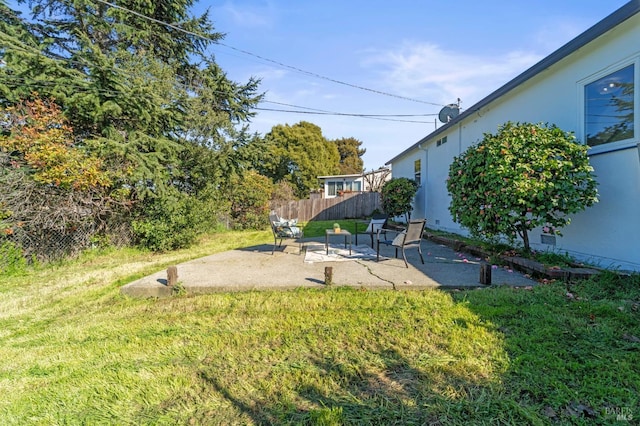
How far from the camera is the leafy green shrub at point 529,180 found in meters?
4.33

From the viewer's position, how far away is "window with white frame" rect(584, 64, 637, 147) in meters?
4.10

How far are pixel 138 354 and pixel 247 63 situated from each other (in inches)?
426

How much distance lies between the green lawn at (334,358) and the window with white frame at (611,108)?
7.05 ft

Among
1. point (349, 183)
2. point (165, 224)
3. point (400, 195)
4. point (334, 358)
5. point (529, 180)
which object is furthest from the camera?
point (349, 183)

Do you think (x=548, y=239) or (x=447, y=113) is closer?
(x=548, y=239)

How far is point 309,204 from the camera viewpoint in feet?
61.0

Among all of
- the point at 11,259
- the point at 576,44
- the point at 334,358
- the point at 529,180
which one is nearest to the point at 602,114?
the point at 576,44

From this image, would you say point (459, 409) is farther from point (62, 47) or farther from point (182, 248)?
point (62, 47)

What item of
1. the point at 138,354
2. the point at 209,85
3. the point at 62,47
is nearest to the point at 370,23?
the point at 209,85

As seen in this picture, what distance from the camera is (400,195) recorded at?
11.8 metres

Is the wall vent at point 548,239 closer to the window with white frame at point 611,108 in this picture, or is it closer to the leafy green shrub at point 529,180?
the leafy green shrub at point 529,180

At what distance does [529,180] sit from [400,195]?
24.4 ft

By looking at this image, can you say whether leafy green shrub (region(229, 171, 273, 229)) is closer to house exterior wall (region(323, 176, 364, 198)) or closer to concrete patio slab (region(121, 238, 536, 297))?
concrete patio slab (region(121, 238, 536, 297))

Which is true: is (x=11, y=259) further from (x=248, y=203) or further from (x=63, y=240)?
(x=248, y=203)
